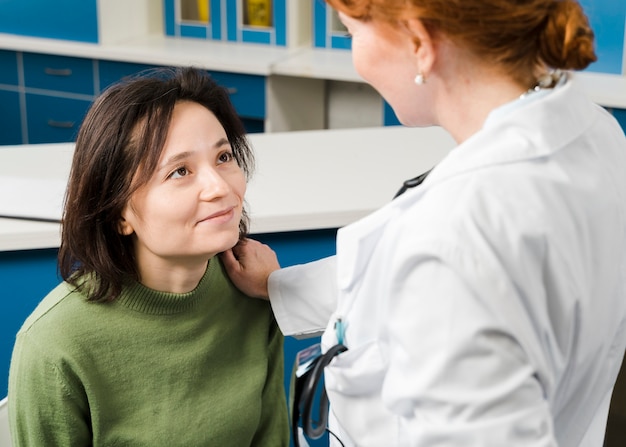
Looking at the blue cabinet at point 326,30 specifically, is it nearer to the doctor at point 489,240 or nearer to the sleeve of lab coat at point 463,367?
the doctor at point 489,240

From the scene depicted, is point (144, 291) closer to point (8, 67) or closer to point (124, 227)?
point (124, 227)

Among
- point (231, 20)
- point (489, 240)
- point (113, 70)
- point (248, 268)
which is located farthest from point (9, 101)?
point (489, 240)

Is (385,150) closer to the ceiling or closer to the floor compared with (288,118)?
Answer: closer to the ceiling

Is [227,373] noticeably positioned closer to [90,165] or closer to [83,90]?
[90,165]

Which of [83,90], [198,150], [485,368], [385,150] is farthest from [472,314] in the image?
[83,90]

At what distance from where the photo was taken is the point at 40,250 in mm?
1813

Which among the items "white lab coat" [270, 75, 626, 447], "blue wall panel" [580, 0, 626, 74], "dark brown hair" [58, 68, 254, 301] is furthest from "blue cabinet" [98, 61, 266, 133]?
"white lab coat" [270, 75, 626, 447]

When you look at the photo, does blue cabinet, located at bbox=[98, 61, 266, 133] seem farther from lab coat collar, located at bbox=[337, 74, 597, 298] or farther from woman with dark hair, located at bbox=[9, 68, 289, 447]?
lab coat collar, located at bbox=[337, 74, 597, 298]

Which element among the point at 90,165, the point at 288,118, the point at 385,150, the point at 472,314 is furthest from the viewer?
the point at 288,118

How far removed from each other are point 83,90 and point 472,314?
377 cm

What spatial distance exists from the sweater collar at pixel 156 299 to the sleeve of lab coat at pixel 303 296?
112 mm

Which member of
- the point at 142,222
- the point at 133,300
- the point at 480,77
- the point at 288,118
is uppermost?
the point at 480,77

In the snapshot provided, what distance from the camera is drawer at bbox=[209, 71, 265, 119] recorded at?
4055mm

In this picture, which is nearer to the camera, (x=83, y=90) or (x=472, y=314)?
(x=472, y=314)
